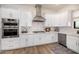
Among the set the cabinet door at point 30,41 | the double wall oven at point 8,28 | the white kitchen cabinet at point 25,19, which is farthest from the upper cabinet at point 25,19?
the cabinet door at point 30,41

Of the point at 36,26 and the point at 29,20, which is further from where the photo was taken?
the point at 29,20

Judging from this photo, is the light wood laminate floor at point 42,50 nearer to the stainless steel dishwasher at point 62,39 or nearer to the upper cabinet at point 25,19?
the stainless steel dishwasher at point 62,39

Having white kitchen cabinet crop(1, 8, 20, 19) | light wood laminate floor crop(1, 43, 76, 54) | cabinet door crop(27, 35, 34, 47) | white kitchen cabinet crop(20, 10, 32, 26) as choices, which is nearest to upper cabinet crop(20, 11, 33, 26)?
white kitchen cabinet crop(20, 10, 32, 26)

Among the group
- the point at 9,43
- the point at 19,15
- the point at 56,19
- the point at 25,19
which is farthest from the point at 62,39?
the point at 9,43

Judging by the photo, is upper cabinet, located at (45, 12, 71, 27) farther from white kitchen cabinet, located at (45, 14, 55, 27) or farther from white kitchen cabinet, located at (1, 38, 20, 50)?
white kitchen cabinet, located at (1, 38, 20, 50)

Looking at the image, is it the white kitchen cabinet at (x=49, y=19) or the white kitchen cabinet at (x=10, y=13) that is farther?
the white kitchen cabinet at (x=10, y=13)

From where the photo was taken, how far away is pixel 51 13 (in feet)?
10.5

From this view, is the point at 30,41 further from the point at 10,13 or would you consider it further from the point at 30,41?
the point at 10,13

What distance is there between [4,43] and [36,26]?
1.31 m

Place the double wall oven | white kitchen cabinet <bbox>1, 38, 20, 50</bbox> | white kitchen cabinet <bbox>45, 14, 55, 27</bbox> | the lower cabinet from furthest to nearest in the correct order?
the double wall oven < white kitchen cabinet <bbox>1, 38, 20, 50</bbox> < the lower cabinet < white kitchen cabinet <bbox>45, 14, 55, 27</bbox>

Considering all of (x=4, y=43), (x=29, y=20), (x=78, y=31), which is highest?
(x=29, y=20)
